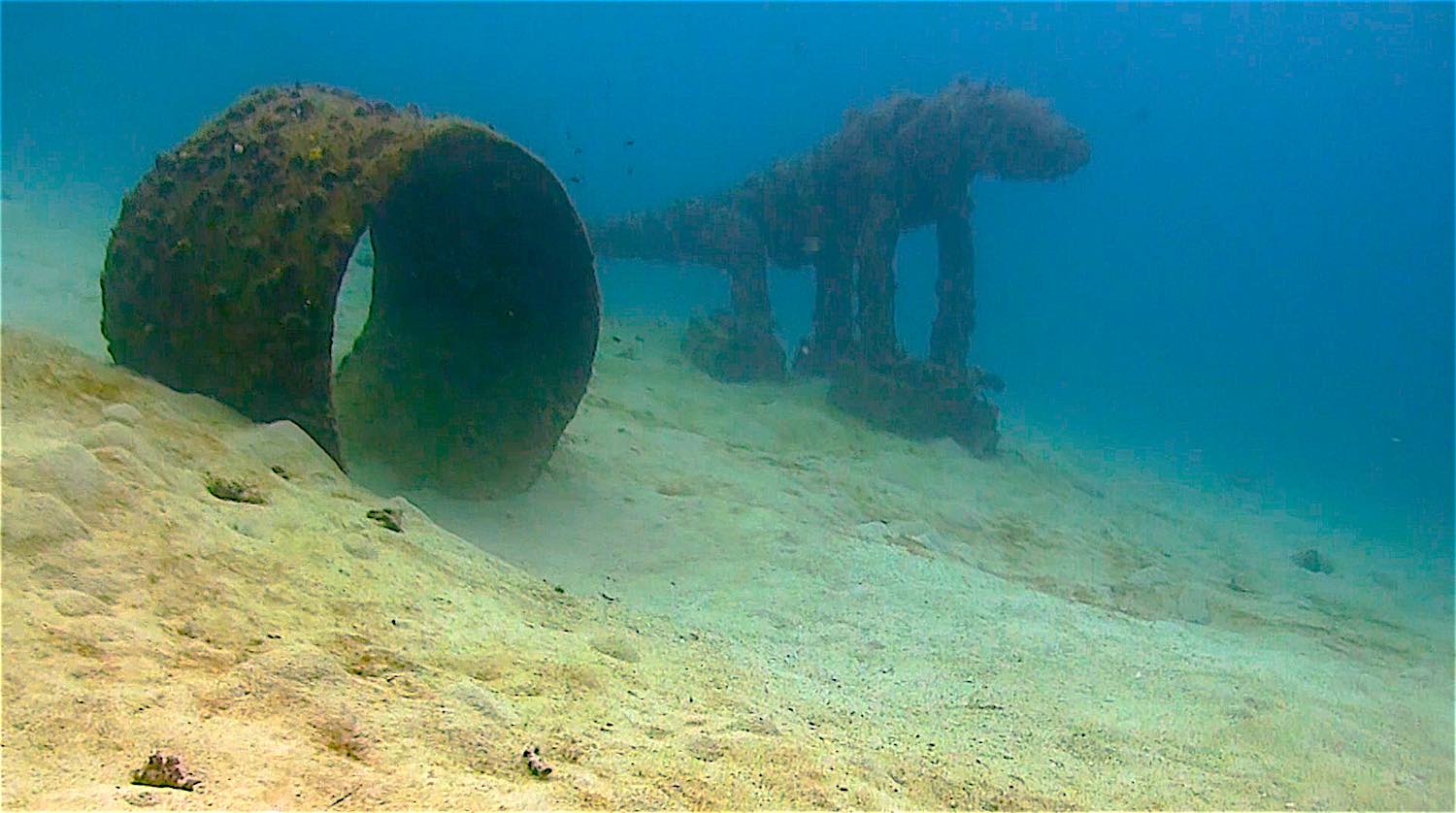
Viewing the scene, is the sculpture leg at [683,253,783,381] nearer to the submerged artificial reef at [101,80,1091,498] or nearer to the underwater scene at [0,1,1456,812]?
the underwater scene at [0,1,1456,812]

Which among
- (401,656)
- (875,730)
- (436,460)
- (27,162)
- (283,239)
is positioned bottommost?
(401,656)

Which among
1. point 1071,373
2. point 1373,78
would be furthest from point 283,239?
point 1373,78

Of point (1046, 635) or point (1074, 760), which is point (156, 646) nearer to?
point (1074, 760)

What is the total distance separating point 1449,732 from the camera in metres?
3.78

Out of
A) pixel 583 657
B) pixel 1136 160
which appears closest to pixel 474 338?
pixel 583 657

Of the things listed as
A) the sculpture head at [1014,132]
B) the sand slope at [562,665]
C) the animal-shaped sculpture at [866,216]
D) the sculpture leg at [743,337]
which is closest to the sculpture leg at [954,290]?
the animal-shaped sculpture at [866,216]

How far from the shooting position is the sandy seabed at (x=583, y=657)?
176 centimetres

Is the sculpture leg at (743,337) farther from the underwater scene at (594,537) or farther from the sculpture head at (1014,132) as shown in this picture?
the sculpture head at (1014,132)

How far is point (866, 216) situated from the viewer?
480 inches

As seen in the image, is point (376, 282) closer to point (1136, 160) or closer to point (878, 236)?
point (878, 236)

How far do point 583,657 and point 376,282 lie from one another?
433cm

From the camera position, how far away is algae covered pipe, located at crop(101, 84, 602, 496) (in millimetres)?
3906

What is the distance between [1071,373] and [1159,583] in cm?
4058

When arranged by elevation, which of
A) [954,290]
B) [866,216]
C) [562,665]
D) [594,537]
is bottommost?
[562,665]
